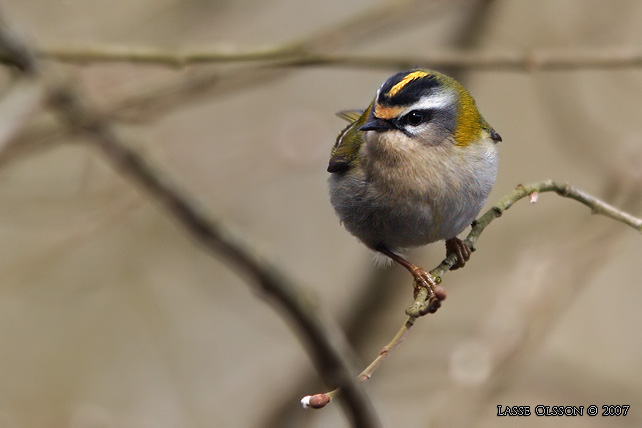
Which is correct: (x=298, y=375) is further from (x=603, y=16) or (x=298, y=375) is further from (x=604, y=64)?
(x=603, y=16)

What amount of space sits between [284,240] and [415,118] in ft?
15.8

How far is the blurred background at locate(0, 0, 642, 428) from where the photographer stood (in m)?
4.52

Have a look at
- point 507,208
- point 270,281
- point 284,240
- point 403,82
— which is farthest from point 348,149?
point 284,240

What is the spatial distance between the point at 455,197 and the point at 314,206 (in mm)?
5316

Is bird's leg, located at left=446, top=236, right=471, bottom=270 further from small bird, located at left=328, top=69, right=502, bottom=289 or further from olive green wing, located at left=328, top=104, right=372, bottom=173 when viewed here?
olive green wing, located at left=328, top=104, right=372, bottom=173

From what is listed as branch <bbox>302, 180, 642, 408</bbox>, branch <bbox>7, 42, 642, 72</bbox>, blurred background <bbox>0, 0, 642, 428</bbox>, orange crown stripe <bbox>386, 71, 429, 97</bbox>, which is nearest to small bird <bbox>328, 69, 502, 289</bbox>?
orange crown stripe <bbox>386, 71, 429, 97</bbox>

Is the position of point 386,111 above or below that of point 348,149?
below

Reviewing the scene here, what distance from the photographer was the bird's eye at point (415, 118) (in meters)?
2.93

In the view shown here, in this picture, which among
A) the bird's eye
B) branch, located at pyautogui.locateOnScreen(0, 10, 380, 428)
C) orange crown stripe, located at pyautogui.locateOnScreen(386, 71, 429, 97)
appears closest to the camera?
branch, located at pyautogui.locateOnScreen(0, 10, 380, 428)

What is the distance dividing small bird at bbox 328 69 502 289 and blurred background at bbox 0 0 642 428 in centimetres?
56

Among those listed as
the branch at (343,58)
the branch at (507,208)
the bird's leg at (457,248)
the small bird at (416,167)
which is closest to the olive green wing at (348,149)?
the small bird at (416,167)

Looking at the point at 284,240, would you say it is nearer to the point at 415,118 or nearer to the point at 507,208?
the point at 415,118

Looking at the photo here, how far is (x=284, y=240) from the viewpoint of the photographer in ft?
25.1

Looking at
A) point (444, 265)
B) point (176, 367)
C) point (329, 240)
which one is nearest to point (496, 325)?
point (444, 265)
